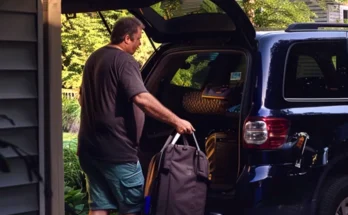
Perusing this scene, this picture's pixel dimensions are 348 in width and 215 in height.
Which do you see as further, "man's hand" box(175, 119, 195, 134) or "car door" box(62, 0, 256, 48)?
"car door" box(62, 0, 256, 48)

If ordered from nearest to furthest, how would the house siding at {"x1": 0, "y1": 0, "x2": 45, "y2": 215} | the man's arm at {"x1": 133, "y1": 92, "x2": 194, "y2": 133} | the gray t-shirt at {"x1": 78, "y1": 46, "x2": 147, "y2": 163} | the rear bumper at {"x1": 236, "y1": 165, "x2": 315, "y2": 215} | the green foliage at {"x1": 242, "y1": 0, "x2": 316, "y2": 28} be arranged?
the house siding at {"x1": 0, "y1": 0, "x2": 45, "y2": 215}, the man's arm at {"x1": 133, "y1": 92, "x2": 194, "y2": 133}, the gray t-shirt at {"x1": 78, "y1": 46, "x2": 147, "y2": 163}, the rear bumper at {"x1": 236, "y1": 165, "x2": 315, "y2": 215}, the green foliage at {"x1": 242, "y1": 0, "x2": 316, "y2": 28}

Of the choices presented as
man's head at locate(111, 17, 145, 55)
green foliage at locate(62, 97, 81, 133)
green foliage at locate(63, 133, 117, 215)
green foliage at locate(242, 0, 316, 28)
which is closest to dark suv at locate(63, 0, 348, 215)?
man's head at locate(111, 17, 145, 55)

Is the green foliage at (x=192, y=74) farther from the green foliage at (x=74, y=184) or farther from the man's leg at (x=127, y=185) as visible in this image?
the man's leg at (x=127, y=185)

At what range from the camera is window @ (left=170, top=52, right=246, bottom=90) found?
201 inches

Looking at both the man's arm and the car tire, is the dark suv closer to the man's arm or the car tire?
the car tire

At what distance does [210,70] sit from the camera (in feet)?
17.8

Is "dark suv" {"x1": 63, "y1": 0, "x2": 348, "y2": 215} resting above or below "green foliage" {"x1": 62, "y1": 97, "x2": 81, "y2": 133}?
above

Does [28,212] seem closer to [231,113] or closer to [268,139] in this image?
[268,139]

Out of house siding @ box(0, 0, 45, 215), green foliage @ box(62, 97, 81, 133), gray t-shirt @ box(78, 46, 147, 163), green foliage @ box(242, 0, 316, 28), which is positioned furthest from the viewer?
green foliage @ box(242, 0, 316, 28)

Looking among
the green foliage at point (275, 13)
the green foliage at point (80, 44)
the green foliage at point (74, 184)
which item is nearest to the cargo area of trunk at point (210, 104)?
the green foliage at point (74, 184)

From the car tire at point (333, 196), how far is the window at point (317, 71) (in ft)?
2.12

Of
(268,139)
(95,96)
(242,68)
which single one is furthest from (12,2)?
(242,68)

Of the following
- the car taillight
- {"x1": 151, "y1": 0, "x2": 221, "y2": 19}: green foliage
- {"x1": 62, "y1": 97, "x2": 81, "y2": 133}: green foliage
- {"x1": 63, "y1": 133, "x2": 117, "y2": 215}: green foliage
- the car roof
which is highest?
{"x1": 151, "y1": 0, "x2": 221, "y2": 19}: green foliage

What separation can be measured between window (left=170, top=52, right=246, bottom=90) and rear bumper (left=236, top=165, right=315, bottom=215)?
956 millimetres
